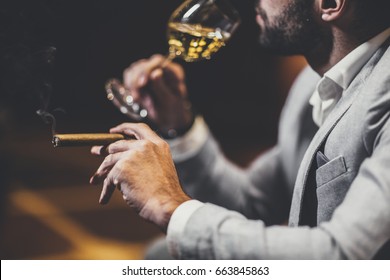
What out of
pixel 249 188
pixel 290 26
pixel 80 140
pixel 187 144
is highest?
pixel 290 26

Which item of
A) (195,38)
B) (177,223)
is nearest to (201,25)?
(195,38)

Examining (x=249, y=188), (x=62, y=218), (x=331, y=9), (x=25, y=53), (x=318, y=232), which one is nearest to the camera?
(x=318, y=232)

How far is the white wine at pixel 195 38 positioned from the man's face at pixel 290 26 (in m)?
0.16

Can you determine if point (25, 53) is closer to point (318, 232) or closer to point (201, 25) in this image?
point (201, 25)

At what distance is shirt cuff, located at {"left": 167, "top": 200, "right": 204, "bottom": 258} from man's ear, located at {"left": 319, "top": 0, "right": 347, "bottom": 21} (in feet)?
2.12

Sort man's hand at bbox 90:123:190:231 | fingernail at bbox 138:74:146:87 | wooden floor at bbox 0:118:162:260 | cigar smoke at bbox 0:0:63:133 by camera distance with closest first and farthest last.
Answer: man's hand at bbox 90:123:190:231 → cigar smoke at bbox 0:0:63:133 → fingernail at bbox 138:74:146:87 → wooden floor at bbox 0:118:162:260

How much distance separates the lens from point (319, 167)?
43.5 inches

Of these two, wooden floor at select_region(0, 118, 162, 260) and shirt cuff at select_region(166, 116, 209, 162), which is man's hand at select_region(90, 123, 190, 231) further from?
wooden floor at select_region(0, 118, 162, 260)


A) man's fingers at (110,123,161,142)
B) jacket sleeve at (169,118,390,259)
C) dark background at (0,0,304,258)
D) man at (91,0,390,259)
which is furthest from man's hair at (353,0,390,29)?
dark background at (0,0,304,258)

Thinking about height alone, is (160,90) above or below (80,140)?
below

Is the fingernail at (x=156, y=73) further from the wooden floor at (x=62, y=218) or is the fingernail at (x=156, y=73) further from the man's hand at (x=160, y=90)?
the wooden floor at (x=62, y=218)

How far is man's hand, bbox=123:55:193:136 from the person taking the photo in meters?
1.78

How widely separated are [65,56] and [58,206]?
145 centimetres

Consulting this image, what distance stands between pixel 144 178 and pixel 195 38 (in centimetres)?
60
